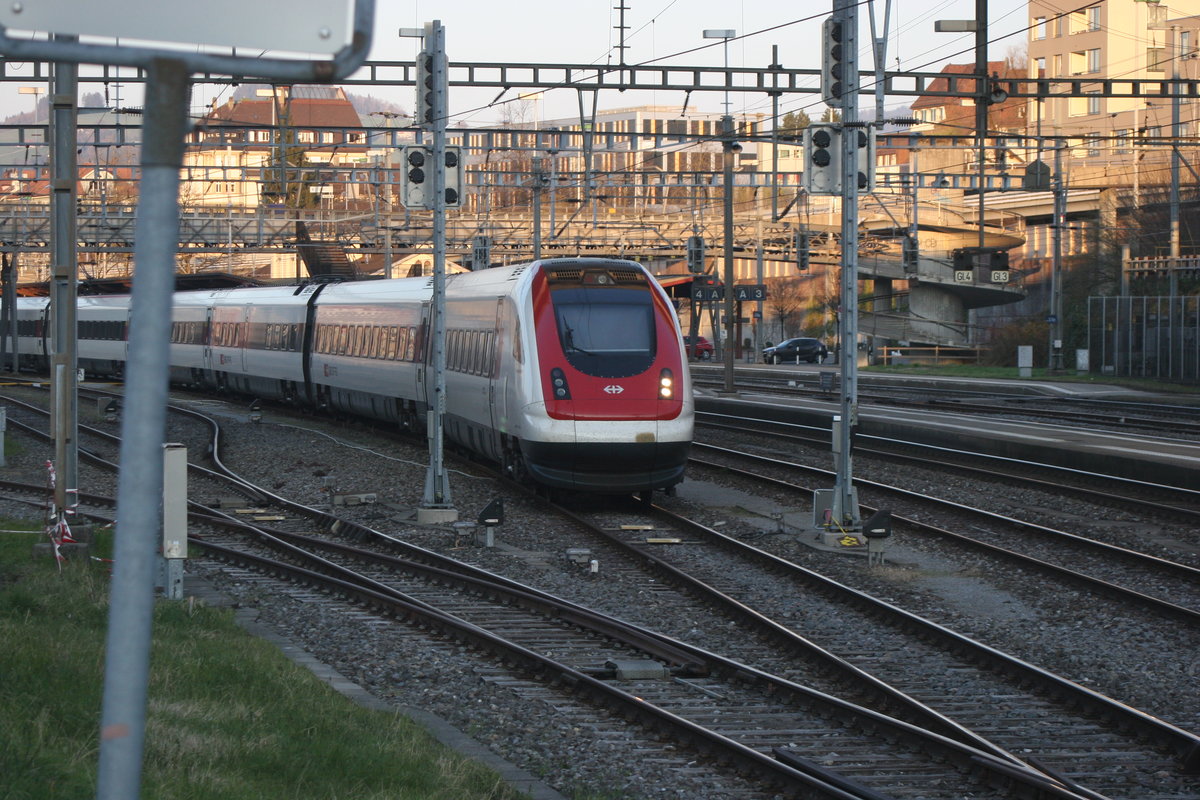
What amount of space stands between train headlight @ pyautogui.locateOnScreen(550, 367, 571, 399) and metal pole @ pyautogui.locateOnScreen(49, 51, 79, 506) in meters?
5.26

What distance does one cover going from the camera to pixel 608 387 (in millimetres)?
16922

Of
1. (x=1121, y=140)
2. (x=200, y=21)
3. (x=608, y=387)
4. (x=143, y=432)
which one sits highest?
(x=1121, y=140)

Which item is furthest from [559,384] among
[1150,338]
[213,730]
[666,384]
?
[1150,338]

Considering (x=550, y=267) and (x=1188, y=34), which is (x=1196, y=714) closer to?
(x=550, y=267)

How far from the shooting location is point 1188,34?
231ft

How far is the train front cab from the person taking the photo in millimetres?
16875

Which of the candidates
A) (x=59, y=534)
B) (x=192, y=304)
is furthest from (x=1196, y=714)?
(x=192, y=304)

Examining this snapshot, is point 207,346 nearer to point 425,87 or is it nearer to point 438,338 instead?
point 438,338

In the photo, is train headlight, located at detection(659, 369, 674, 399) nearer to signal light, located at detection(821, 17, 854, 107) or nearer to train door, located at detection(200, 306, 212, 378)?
signal light, located at detection(821, 17, 854, 107)

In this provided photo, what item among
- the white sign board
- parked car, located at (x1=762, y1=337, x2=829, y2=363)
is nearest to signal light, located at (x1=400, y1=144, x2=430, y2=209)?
the white sign board

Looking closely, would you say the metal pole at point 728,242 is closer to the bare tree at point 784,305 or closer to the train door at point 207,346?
the train door at point 207,346

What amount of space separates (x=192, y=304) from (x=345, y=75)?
4286 centimetres

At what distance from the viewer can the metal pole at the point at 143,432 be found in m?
2.36

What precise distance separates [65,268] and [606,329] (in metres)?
6.10
